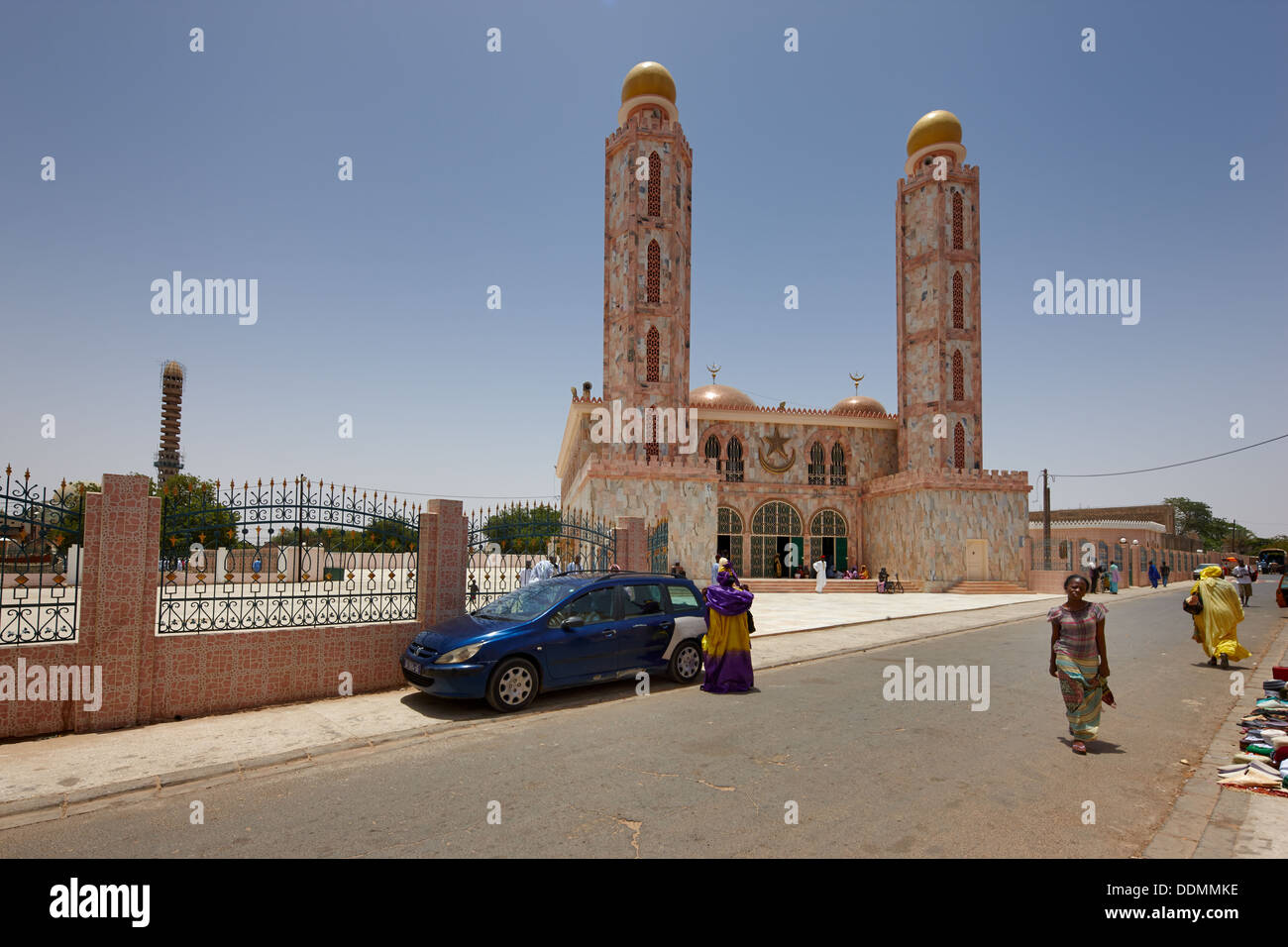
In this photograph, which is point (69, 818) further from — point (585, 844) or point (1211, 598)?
point (1211, 598)

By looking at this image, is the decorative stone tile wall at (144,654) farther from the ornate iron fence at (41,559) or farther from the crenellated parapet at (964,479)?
the crenellated parapet at (964,479)

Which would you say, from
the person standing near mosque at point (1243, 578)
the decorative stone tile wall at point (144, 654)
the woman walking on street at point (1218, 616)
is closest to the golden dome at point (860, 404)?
the person standing near mosque at point (1243, 578)

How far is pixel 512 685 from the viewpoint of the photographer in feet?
26.4

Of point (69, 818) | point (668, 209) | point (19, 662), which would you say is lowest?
point (69, 818)

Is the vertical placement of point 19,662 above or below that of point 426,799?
above

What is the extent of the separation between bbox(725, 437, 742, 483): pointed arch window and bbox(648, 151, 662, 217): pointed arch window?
38.6 feet

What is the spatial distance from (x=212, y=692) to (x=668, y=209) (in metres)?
28.9

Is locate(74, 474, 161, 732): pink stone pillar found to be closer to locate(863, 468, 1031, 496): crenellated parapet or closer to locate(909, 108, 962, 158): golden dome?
locate(863, 468, 1031, 496): crenellated parapet

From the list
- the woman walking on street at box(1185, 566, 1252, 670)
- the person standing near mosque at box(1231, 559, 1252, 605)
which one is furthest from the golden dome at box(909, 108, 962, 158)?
the woman walking on street at box(1185, 566, 1252, 670)

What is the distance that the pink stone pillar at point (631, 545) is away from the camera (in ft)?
42.2

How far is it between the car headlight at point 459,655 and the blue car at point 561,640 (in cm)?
1

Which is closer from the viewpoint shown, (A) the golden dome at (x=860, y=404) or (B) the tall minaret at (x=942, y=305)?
(B) the tall minaret at (x=942, y=305)
